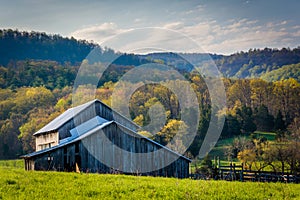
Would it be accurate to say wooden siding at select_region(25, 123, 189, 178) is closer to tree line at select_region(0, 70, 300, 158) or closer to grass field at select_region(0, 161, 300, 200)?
grass field at select_region(0, 161, 300, 200)

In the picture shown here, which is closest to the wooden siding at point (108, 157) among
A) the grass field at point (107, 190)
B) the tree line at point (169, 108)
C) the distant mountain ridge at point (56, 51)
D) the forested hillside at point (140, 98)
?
the grass field at point (107, 190)

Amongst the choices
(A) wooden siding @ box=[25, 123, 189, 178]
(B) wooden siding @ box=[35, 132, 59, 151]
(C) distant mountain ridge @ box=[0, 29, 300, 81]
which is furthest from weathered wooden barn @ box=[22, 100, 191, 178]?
(C) distant mountain ridge @ box=[0, 29, 300, 81]

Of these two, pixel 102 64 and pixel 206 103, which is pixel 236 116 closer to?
pixel 206 103

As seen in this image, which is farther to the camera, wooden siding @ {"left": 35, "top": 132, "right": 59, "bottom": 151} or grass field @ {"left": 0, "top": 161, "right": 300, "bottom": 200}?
wooden siding @ {"left": 35, "top": 132, "right": 59, "bottom": 151}

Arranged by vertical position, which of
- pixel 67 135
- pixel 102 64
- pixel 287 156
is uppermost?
pixel 102 64

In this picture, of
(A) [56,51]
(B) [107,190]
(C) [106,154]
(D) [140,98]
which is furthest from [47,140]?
(A) [56,51]

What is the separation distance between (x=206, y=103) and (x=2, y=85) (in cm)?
6613

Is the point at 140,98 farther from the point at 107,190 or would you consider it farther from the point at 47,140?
the point at 107,190

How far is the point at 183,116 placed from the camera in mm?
86625

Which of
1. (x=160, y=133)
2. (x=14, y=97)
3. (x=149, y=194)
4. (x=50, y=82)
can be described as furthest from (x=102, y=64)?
(x=149, y=194)

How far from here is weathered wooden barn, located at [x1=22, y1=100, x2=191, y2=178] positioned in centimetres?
3316

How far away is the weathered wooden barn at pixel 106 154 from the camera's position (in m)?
33.2

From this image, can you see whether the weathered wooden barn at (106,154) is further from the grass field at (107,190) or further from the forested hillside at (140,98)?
the forested hillside at (140,98)

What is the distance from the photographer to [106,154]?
34.7 meters
